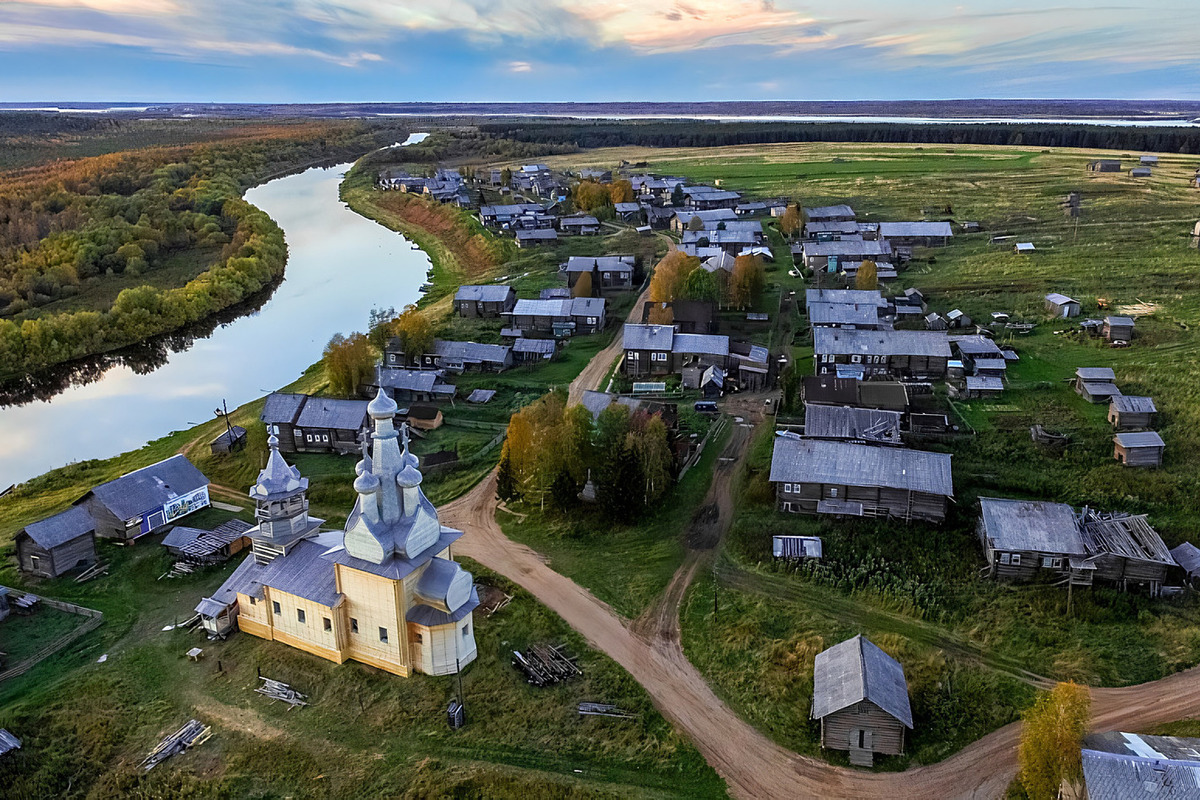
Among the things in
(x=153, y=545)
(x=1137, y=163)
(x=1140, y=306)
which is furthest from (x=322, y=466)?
(x=1137, y=163)

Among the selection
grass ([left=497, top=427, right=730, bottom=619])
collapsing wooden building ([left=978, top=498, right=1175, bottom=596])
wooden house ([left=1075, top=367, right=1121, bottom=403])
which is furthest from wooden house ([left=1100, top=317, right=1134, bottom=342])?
grass ([left=497, top=427, right=730, bottom=619])

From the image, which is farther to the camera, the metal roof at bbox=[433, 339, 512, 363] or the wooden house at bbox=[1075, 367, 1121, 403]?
the metal roof at bbox=[433, 339, 512, 363]

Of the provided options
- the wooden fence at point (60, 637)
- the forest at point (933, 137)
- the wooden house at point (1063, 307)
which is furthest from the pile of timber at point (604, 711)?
the forest at point (933, 137)

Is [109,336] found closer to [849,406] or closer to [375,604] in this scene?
[375,604]

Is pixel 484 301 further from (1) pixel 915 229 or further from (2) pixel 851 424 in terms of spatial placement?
(1) pixel 915 229

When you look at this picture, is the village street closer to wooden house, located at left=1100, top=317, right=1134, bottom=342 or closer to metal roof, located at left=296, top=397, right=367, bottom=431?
metal roof, located at left=296, top=397, right=367, bottom=431

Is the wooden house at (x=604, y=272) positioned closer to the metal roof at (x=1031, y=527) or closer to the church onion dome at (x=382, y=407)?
the metal roof at (x=1031, y=527)

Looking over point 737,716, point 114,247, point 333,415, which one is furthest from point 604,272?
point 114,247
